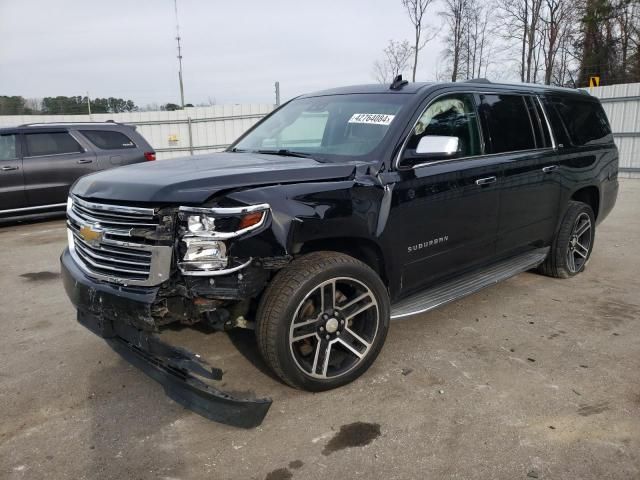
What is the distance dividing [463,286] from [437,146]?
1.25 m

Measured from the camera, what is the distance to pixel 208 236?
2.71m

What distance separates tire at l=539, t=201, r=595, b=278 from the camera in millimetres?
5207

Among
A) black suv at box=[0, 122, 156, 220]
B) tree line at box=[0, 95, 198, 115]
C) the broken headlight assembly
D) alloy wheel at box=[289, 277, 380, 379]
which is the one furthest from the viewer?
tree line at box=[0, 95, 198, 115]

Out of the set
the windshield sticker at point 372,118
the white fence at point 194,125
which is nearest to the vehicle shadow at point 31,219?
the windshield sticker at point 372,118

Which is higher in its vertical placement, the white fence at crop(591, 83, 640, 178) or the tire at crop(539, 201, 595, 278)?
the white fence at crop(591, 83, 640, 178)

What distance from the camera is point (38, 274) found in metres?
6.07

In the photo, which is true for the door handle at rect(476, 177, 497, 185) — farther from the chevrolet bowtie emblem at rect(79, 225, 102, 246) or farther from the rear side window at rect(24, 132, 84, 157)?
the rear side window at rect(24, 132, 84, 157)

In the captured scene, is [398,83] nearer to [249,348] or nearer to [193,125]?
[249,348]

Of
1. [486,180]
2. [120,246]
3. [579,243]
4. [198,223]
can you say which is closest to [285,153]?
[198,223]

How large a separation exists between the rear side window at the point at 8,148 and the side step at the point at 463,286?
7797 mm

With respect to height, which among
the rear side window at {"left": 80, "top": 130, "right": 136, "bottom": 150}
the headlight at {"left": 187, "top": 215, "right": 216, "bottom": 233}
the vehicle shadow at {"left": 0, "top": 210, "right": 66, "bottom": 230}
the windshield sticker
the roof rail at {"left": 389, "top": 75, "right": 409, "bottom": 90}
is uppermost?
the roof rail at {"left": 389, "top": 75, "right": 409, "bottom": 90}

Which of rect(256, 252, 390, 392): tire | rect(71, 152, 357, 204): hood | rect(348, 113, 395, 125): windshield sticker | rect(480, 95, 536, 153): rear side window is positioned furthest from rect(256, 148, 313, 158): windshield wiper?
rect(480, 95, 536, 153): rear side window

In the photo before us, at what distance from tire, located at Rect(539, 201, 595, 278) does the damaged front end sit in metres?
3.44

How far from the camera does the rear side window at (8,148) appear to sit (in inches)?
345
